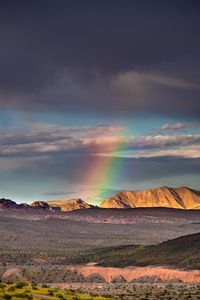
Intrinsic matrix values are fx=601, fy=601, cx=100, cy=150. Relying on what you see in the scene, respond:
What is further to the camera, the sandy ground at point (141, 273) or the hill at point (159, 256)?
the hill at point (159, 256)

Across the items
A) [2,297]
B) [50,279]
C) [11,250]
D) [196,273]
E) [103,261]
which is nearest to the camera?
[2,297]

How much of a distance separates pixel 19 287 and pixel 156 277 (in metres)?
75.9

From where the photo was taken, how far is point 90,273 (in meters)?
123

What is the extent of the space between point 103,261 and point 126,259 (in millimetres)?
7022

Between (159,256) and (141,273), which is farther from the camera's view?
(159,256)

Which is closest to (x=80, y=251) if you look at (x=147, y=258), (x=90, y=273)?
(x=147, y=258)

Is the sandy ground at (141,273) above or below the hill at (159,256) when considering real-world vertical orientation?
below

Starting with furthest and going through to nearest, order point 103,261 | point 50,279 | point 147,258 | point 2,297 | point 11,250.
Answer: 1. point 11,250
2. point 103,261
3. point 147,258
4. point 50,279
5. point 2,297

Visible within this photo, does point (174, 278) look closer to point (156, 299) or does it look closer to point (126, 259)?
point (126, 259)

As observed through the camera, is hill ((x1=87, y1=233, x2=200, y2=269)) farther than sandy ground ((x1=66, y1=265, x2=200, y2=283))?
Yes

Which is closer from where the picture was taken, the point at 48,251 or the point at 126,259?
the point at 126,259

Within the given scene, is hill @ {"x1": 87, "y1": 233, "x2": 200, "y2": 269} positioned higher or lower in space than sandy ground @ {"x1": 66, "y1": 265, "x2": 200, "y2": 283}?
higher

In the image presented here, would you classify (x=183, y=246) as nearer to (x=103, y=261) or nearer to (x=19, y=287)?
(x=103, y=261)

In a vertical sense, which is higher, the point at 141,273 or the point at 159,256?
the point at 159,256
